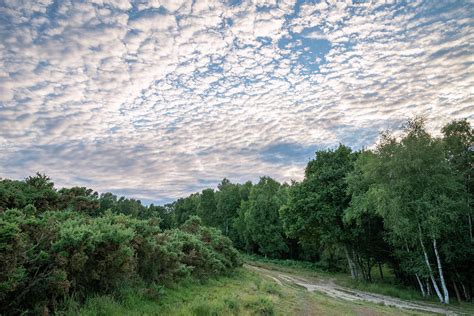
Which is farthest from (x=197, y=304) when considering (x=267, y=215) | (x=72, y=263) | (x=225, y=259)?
(x=267, y=215)

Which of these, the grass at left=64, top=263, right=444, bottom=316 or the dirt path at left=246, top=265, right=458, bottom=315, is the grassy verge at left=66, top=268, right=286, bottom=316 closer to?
the grass at left=64, top=263, right=444, bottom=316

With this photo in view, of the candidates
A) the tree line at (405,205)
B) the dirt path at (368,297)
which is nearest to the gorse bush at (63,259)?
the dirt path at (368,297)

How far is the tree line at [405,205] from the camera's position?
81.5 feet

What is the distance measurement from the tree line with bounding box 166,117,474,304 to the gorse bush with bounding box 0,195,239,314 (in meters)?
19.9

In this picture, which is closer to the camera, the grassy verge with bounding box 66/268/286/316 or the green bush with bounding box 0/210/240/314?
the green bush with bounding box 0/210/240/314

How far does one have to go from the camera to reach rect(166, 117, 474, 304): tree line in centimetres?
2484

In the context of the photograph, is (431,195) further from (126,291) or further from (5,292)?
(5,292)

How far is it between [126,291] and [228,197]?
253 feet

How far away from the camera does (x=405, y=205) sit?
25.2 meters

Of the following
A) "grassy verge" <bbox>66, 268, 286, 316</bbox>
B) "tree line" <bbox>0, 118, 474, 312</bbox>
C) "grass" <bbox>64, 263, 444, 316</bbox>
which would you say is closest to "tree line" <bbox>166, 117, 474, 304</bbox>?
"tree line" <bbox>0, 118, 474, 312</bbox>

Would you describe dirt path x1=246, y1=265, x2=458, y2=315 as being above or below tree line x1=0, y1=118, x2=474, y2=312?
below

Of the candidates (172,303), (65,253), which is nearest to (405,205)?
(172,303)

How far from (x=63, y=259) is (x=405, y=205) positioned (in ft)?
80.9

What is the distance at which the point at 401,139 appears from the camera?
26.4 metres
